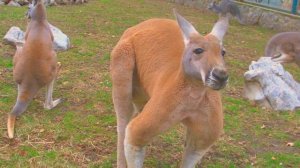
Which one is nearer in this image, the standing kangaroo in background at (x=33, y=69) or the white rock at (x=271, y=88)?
the standing kangaroo in background at (x=33, y=69)

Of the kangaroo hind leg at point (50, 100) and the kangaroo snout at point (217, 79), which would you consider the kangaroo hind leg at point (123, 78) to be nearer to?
the kangaroo snout at point (217, 79)

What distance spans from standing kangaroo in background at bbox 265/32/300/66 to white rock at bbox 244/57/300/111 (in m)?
1.25

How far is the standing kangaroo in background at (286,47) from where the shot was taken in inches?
258

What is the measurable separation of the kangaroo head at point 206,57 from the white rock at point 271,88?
2.63 m

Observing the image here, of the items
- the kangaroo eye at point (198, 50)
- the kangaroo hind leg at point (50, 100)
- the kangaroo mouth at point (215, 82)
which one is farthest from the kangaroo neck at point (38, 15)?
the kangaroo mouth at point (215, 82)

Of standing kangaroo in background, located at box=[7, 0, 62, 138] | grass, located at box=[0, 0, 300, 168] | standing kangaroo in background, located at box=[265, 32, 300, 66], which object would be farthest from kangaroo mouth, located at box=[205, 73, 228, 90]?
standing kangaroo in background, located at box=[265, 32, 300, 66]

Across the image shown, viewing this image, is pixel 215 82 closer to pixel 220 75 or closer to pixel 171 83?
pixel 220 75

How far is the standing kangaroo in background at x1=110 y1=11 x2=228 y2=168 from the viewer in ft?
7.90

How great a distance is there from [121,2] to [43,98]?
270 inches

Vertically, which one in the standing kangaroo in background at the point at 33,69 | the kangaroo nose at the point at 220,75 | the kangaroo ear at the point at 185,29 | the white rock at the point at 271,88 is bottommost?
the white rock at the point at 271,88

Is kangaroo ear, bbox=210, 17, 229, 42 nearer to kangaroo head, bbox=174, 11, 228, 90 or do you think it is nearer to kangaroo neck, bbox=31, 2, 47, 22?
kangaroo head, bbox=174, 11, 228, 90

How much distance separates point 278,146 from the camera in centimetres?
419

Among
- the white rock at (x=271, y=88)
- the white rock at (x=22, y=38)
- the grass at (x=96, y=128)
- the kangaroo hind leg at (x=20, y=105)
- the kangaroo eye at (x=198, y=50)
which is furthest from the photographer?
the white rock at (x=22, y=38)

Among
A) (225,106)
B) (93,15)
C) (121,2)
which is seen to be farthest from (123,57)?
(121,2)
